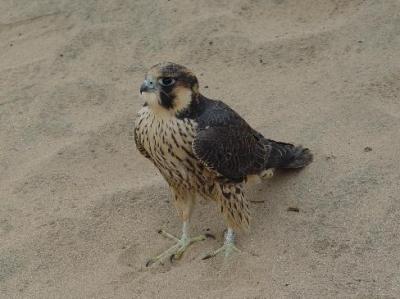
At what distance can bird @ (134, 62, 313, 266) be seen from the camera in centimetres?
343

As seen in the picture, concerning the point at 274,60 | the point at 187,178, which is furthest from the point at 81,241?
the point at 274,60

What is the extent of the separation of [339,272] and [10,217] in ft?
6.20

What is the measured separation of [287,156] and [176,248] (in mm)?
869

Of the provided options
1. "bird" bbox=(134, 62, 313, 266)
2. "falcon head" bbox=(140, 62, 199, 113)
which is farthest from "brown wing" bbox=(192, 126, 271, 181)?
"falcon head" bbox=(140, 62, 199, 113)

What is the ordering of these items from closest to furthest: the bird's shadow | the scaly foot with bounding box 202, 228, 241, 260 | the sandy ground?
the sandy ground < the scaly foot with bounding box 202, 228, 241, 260 < the bird's shadow

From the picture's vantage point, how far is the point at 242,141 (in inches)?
147

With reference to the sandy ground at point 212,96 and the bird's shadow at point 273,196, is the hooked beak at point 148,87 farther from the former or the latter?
the bird's shadow at point 273,196

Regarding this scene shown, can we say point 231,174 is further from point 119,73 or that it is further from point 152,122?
point 119,73

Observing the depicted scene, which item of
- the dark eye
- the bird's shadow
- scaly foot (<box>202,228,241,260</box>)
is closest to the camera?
the dark eye

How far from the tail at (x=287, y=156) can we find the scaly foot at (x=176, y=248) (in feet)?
1.89

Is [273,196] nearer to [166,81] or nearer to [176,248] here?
[176,248]

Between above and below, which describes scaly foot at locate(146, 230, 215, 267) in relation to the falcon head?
below

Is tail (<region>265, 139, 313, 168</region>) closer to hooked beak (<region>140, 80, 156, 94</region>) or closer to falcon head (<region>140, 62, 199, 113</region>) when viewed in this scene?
falcon head (<region>140, 62, 199, 113</region>)

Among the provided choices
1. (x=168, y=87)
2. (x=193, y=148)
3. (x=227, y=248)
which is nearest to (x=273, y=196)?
(x=227, y=248)
